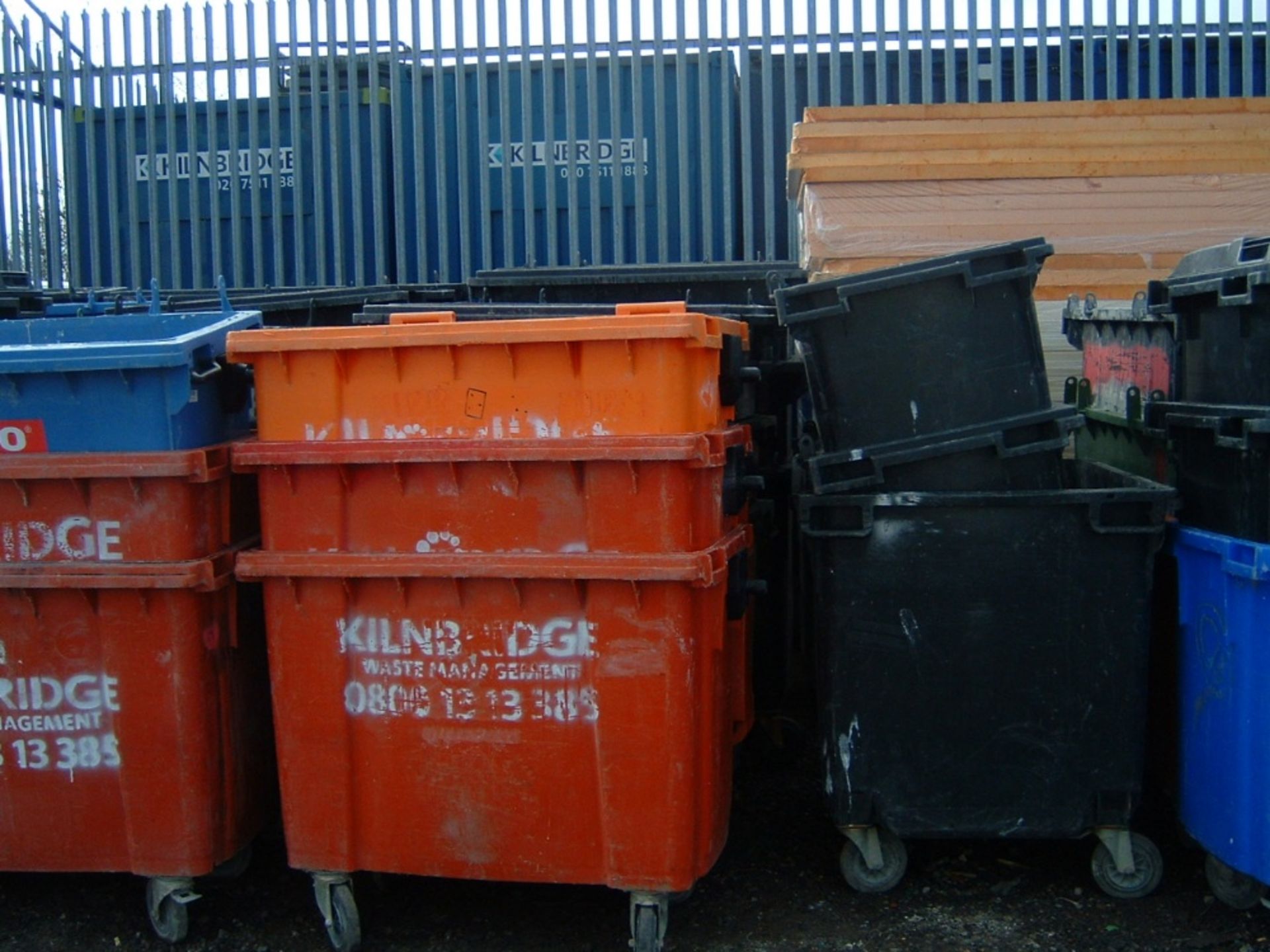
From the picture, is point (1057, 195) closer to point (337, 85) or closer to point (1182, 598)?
point (1182, 598)

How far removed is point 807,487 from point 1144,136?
2.39 metres

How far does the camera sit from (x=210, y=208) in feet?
31.1

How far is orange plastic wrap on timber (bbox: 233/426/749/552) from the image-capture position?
10.7ft

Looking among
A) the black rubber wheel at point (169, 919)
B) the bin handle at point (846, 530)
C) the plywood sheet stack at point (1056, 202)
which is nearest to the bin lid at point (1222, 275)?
the bin handle at point (846, 530)

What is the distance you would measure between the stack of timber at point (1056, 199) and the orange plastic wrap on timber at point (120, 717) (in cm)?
296

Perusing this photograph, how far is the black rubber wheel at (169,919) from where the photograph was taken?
11.8ft

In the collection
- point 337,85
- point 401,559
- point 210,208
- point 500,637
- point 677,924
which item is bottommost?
point 677,924

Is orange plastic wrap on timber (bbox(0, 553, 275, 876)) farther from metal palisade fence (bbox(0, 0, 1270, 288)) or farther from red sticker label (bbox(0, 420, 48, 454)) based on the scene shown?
metal palisade fence (bbox(0, 0, 1270, 288))

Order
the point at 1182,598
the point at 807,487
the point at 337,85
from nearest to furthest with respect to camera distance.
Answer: the point at 1182,598
the point at 807,487
the point at 337,85

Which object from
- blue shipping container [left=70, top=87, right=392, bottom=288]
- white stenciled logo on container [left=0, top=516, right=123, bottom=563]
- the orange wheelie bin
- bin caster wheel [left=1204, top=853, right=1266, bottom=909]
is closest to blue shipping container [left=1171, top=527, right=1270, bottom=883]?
bin caster wheel [left=1204, top=853, right=1266, bottom=909]

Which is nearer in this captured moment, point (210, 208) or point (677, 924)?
point (677, 924)

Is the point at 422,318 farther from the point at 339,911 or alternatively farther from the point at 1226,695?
the point at 1226,695

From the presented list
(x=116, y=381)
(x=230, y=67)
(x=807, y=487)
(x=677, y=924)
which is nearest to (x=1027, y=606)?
(x=807, y=487)

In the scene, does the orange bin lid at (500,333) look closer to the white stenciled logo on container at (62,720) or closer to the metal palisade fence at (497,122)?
the white stenciled logo on container at (62,720)
